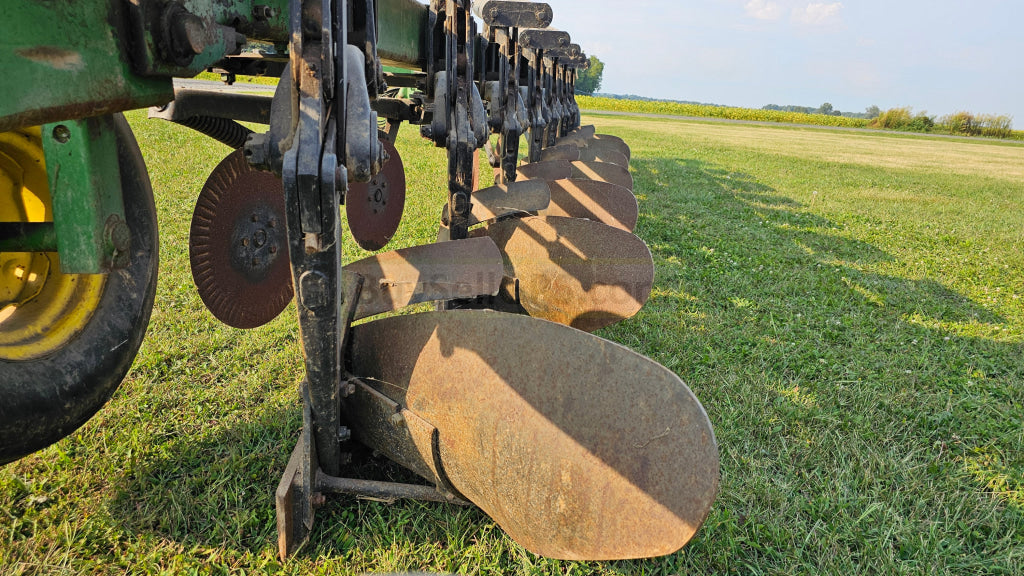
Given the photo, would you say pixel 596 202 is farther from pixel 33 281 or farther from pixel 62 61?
pixel 62 61

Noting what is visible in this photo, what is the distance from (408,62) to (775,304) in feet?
10.3

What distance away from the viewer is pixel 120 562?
1.69m

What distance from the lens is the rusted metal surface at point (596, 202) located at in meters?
4.16

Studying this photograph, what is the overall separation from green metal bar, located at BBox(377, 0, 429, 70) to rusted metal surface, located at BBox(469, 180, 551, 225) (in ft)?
2.74

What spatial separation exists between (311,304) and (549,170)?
150 inches

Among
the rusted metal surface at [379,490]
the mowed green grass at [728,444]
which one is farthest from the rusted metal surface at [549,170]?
the rusted metal surface at [379,490]

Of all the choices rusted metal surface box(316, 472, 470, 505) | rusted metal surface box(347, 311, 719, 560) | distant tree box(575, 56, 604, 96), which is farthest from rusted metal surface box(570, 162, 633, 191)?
distant tree box(575, 56, 604, 96)

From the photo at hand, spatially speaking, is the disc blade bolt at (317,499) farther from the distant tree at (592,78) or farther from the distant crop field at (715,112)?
the distant tree at (592,78)

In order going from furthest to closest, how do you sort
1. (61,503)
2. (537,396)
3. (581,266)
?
(581,266)
(61,503)
(537,396)

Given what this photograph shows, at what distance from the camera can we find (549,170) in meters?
5.07

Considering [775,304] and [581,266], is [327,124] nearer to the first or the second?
[581,266]

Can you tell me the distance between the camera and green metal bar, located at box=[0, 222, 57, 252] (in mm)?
1517

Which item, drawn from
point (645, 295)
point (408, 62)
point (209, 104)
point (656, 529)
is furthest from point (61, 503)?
point (645, 295)

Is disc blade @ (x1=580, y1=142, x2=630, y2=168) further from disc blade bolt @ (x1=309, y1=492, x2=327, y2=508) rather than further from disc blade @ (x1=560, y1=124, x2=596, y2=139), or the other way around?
disc blade bolt @ (x1=309, y1=492, x2=327, y2=508)
